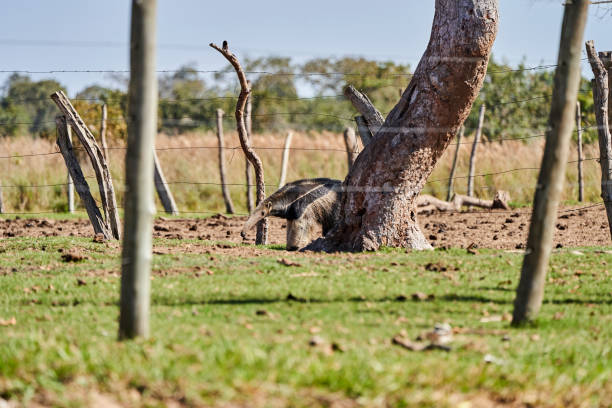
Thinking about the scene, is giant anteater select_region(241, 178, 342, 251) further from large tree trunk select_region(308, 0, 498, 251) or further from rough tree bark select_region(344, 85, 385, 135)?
rough tree bark select_region(344, 85, 385, 135)

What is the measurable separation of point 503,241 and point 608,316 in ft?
17.0

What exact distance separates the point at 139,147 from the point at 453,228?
31.3ft

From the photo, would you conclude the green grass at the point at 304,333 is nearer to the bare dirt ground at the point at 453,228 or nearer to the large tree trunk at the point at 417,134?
the large tree trunk at the point at 417,134

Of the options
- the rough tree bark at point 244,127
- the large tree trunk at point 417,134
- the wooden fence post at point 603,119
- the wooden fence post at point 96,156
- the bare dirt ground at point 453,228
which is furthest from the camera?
the bare dirt ground at point 453,228

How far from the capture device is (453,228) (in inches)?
513

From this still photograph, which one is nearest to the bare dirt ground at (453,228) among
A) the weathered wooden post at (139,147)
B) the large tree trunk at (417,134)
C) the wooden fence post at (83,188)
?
the wooden fence post at (83,188)

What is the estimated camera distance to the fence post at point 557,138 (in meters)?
5.04

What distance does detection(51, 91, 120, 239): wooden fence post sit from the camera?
10.6 metres

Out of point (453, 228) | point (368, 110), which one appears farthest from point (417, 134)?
point (453, 228)

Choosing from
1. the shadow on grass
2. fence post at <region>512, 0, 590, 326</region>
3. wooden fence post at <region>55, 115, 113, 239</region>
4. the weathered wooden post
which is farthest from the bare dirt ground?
the weathered wooden post

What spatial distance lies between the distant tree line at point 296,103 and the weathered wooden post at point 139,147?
13.8 metres

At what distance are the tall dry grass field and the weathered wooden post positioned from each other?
12.9m

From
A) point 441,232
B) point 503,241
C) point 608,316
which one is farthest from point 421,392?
point 441,232

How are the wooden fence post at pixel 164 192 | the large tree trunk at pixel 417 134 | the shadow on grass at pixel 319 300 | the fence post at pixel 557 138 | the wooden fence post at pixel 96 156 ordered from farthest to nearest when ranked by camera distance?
1. the wooden fence post at pixel 164 192
2. the wooden fence post at pixel 96 156
3. the large tree trunk at pixel 417 134
4. the shadow on grass at pixel 319 300
5. the fence post at pixel 557 138
